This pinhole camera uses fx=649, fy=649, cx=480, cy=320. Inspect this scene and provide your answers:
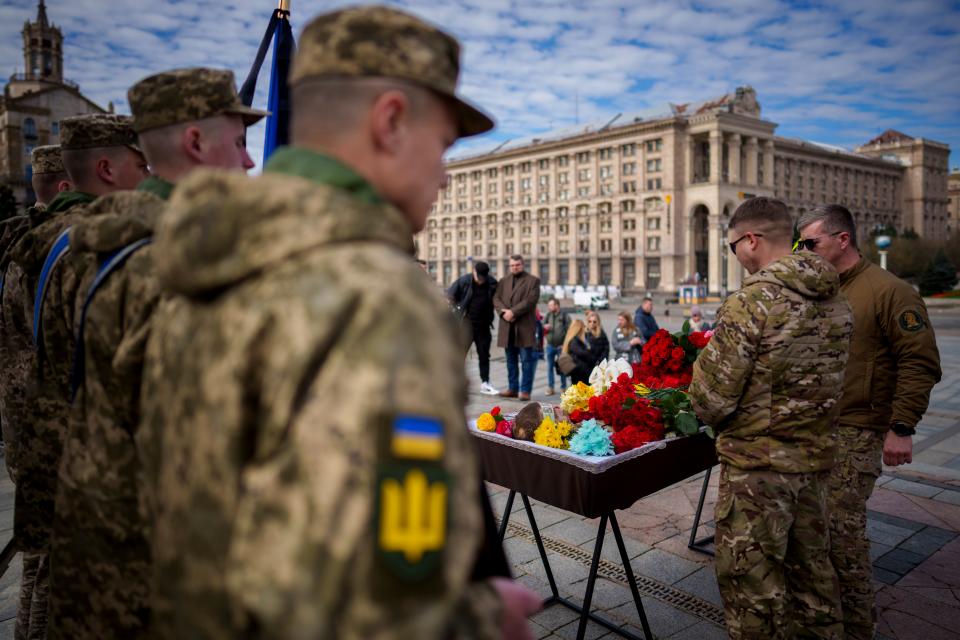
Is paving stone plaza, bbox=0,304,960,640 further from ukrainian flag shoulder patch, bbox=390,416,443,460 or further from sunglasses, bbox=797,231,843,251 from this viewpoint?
ukrainian flag shoulder patch, bbox=390,416,443,460

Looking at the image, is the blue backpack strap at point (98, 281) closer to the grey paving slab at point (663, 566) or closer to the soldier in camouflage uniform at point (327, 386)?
the soldier in camouflage uniform at point (327, 386)

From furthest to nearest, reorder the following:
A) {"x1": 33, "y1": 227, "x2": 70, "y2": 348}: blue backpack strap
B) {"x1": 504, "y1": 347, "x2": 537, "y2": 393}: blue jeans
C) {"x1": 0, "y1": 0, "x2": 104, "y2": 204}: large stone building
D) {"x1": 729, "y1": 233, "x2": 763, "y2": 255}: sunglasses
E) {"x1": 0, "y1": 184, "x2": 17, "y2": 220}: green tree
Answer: {"x1": 0, "y1": 0, "x2": 104, "y2": 204}: large stone building < {"x1": 0, "y1": 184, "x2": 17, "y2": 220}: green tree < {"x1": 504, "y1": 347, "x2": 537, "y2": 393}: blue jeans < {"x1": 729, "y1": 233, "x2": 763, "y2": 255}: sunglasses < {"x1": 33, "y1": 227, "x2": 70, "y2": 348}: blue backpack strap

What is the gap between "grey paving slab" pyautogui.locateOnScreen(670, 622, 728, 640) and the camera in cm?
370

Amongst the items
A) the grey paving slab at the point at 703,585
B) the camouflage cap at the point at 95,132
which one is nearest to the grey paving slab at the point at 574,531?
the grey paving slab at the point at 703,585

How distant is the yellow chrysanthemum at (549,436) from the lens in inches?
147

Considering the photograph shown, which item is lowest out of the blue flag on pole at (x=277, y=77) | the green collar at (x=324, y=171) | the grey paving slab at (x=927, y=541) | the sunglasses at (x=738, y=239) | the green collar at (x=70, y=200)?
the grey paving slab at (x=927, y=541)

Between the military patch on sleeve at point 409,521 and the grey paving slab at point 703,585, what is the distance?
3791 mm

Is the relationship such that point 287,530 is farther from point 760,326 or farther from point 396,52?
point 760,326

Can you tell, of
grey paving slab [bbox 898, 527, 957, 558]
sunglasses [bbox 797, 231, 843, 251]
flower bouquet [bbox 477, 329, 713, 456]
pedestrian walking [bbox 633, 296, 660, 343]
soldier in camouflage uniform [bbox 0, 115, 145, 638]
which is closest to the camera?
soldier in camouflage uniform [bbox 0, 115, 145, 638]

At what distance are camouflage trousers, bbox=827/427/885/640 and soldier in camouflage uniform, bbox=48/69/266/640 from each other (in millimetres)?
3227

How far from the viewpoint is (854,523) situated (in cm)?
371

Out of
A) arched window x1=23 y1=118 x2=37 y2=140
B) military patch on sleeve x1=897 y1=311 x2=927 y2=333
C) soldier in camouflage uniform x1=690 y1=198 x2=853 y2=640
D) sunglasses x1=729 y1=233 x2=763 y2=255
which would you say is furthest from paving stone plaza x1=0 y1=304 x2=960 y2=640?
arched window x1=23 y1=118 x2=37 y2=140

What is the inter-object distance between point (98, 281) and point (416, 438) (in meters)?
1.42

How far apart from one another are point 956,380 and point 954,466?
22.6 feet
